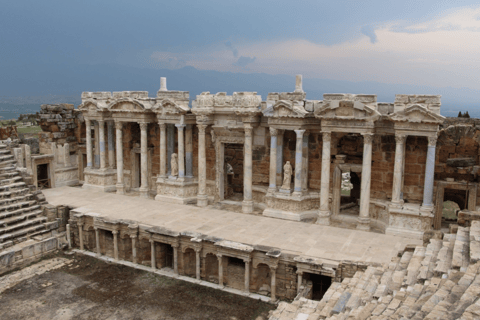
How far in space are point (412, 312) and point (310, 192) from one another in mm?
11220

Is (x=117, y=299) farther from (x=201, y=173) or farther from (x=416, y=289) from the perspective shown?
(x=416, y=289)

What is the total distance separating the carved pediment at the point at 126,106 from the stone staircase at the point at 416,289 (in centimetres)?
1342

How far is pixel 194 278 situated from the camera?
15.4 meters

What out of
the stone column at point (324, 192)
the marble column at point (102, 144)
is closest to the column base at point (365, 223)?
the stone column at point (324, 192)

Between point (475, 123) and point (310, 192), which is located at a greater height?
point (475, 123)

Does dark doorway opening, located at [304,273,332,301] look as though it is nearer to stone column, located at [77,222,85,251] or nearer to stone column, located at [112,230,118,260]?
stone column, located at [112,230,118,260]

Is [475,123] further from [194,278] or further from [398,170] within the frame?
[194,278]

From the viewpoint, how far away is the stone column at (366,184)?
16500 millimetres

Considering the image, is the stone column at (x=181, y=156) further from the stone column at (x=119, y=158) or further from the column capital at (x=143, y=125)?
the stone column at (x=119, y=158)

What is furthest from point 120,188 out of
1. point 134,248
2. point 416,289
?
point 416,289

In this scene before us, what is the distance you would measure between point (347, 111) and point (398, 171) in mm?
2945

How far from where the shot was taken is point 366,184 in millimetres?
16734

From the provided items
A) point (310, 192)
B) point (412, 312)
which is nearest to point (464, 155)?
point (310, 192)

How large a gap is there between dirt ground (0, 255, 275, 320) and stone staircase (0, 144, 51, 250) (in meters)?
2.60
